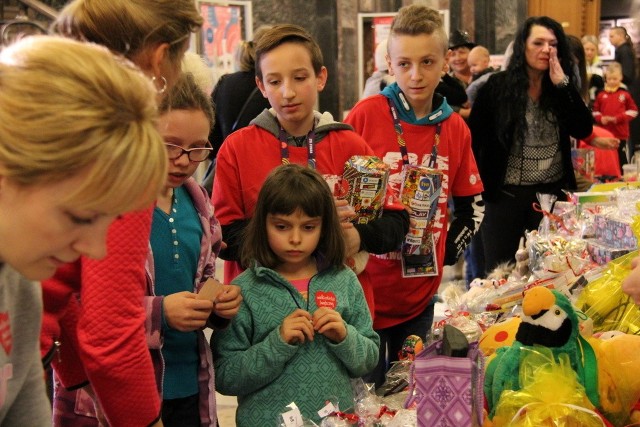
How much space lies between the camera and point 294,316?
204 cm

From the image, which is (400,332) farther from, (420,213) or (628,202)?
(628,202)

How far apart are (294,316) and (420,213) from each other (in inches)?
30.0

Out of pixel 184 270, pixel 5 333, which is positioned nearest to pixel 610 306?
pixel 184 270

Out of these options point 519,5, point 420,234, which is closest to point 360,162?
point 420,234

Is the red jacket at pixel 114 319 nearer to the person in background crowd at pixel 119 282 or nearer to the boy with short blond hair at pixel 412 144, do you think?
the person in background crowd at pixel 119 282

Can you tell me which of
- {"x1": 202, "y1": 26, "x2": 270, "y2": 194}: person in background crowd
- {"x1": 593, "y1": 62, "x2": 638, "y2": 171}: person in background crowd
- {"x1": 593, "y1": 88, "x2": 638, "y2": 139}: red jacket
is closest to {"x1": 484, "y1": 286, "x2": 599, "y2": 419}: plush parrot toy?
{"x1": 202, "y1": 26, "x2": 270, "y2": 194}: person in background crowd

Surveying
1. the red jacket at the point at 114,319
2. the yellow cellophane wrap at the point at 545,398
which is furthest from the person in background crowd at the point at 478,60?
the red jacket at the point at 114,319

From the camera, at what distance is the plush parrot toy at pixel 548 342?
67.3 inches

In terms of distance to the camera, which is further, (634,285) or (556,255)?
(556,255)

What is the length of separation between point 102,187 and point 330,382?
1.18 meters

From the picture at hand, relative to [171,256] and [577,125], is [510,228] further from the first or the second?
[171,256]

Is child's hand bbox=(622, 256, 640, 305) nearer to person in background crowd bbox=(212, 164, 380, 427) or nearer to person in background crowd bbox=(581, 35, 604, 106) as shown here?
person in background crowd bbox=(212, 164, 380, 427)

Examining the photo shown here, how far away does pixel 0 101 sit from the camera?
39.4 inches

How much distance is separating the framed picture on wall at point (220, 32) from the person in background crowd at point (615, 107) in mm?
3698
